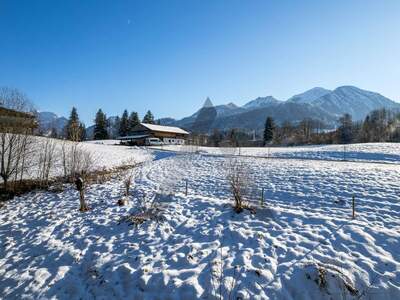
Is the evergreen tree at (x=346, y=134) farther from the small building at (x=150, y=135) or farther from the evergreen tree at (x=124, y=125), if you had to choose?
the evergreen tree at (x=124, y=125)

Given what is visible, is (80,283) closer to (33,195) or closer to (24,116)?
(33,195)

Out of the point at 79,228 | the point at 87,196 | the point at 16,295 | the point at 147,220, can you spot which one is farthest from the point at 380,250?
the point at 87,196

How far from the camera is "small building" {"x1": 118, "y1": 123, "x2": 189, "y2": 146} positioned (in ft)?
167

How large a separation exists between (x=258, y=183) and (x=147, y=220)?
7680 mm

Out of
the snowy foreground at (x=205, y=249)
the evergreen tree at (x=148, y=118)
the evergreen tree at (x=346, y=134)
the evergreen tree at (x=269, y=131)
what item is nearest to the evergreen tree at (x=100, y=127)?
the evergreen tree at (x=148, y=118)

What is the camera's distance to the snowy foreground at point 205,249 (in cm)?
463

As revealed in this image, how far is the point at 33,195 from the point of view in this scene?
1214cm

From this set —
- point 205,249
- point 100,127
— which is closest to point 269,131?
point 100,127

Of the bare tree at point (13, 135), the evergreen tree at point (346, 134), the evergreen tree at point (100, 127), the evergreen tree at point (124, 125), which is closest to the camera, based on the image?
the bare tree at point (13, 135)

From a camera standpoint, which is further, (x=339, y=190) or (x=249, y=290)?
(x=339, y=190)

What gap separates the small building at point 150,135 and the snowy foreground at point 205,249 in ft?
135

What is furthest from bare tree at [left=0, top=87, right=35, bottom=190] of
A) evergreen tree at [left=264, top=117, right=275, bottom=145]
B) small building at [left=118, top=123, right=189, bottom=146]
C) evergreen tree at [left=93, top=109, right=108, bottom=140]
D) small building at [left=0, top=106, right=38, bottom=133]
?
evergreen tree at [left=264, top=117, right=275, bottom=145]

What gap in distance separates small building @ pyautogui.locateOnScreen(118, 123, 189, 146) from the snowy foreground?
4105cm

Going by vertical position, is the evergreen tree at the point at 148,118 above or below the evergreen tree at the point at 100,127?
above
